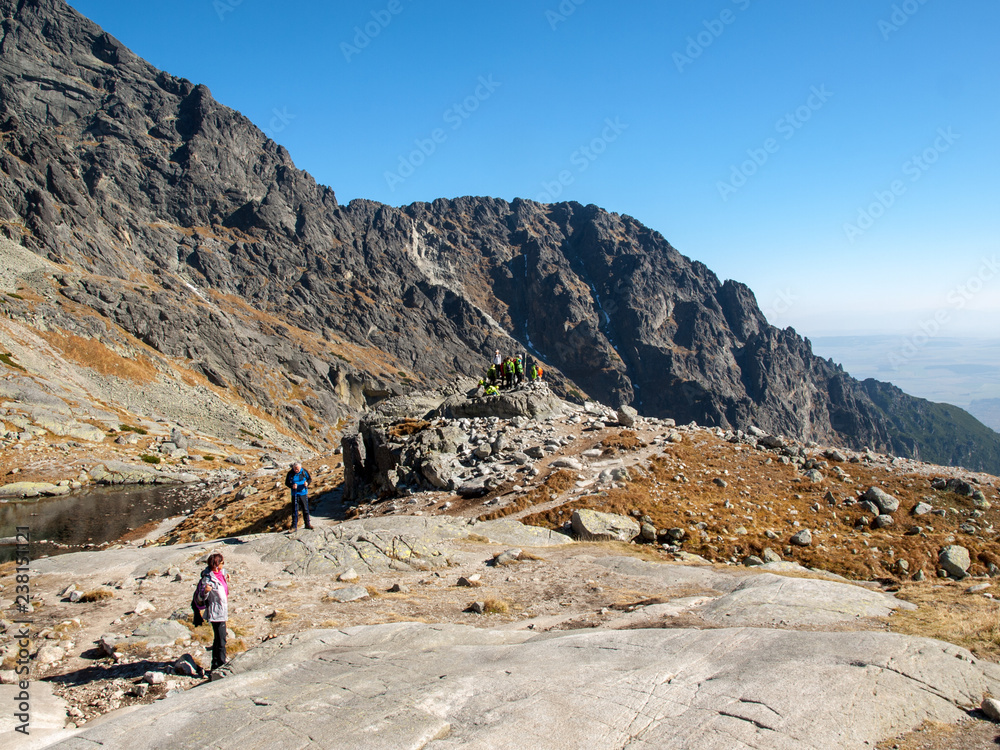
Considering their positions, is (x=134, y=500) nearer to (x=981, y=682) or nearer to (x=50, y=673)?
(x=50, y=673)

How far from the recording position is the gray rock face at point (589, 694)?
645 centimetres

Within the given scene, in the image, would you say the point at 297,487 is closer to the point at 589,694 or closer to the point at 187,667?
the point at 187,667

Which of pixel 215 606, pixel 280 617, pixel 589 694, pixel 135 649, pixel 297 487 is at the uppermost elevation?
pixel 297 487

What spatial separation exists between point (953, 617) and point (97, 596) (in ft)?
61.3

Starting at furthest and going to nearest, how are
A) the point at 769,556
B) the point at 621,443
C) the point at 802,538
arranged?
the point at 621,443
the point at 802,538
the point at 769,556

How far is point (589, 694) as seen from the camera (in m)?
7.40

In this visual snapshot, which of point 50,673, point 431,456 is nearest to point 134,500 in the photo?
point 431,456

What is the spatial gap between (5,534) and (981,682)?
44981 millimetres

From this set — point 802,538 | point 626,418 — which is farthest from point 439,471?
point 802,538

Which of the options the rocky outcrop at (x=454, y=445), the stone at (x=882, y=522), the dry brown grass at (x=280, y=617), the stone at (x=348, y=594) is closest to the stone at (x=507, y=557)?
the stone at (x=348, y=594)

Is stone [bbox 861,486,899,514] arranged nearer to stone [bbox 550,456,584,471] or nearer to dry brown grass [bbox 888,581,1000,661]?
dry brown grass [bbox 888,581,1000,661]

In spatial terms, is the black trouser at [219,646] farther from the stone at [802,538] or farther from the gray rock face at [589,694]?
the stone at [802,538]

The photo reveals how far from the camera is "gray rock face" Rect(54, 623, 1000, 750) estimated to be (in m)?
6.45

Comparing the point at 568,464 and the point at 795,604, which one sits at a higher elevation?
the point at 568,464
